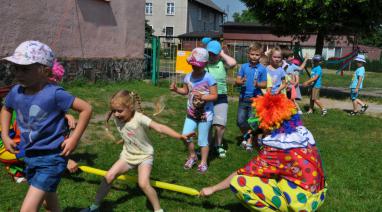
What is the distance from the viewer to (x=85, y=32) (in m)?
13.2

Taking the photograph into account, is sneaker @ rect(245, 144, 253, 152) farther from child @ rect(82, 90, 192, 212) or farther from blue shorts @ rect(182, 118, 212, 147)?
child @ rect(82, 90, 192, 212)

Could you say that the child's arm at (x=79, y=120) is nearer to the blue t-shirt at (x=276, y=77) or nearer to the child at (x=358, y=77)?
the blue t-shirt at (x=276, y=77)

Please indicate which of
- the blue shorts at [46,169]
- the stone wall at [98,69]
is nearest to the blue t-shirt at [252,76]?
the blue shorts at [46,169]

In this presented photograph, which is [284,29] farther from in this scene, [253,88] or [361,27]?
[253,88]

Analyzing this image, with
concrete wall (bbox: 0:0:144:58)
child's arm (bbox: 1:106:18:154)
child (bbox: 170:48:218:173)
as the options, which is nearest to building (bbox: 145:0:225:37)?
concrete wall (bbox: 0:0:144:58)

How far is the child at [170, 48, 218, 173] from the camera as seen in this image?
5.34 meters

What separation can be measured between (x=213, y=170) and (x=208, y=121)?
2.41 feet

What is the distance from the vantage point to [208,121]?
5.58 meters

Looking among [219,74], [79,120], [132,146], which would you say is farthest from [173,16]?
[79,120]

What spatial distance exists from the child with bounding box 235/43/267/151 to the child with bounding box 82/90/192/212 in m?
2.69

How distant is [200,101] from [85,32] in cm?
886

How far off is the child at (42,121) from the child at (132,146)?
30.4 inches

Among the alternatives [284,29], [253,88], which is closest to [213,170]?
[253,88]

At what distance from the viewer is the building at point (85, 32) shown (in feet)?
34.7
